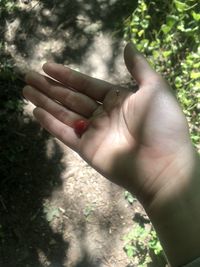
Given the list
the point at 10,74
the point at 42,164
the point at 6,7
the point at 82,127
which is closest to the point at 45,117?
the point at 82,127

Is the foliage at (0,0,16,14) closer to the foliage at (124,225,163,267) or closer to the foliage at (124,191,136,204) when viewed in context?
the foliage at (124,191,136,204)

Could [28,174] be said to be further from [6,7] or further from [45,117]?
[6,7]

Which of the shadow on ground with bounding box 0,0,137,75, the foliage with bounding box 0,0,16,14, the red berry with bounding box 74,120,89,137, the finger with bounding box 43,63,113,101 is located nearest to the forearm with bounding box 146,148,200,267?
the red berry with bounding box 74,120,89,137

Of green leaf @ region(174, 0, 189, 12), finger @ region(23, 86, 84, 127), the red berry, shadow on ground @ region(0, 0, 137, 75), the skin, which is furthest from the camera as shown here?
shadow on ground @ region(0, 0, 137, 75)

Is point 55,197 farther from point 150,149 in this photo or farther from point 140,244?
point 150,149

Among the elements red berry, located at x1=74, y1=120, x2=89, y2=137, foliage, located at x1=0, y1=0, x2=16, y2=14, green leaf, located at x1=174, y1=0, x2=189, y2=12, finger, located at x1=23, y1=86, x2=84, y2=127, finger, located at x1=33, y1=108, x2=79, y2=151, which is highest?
green leaf, located at x1=174, y1=0, x2=189, y2=12
